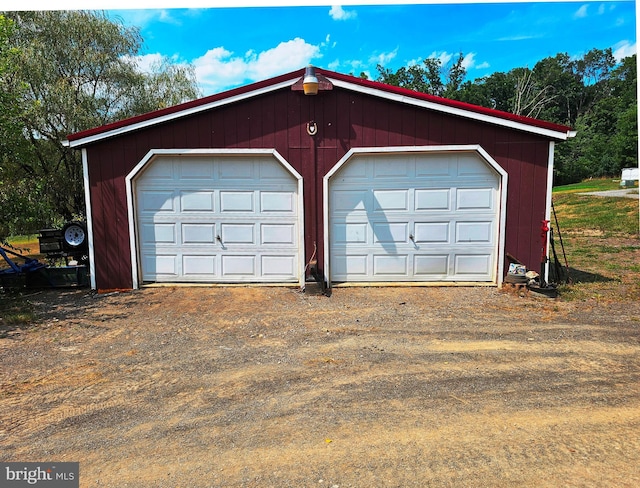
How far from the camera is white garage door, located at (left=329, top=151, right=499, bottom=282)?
7.87m

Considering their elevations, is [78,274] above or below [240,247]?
below

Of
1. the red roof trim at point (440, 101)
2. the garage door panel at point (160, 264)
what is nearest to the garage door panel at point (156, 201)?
the garage door panel at point (160, 264)

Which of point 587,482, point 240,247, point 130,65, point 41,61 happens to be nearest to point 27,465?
point 587,482

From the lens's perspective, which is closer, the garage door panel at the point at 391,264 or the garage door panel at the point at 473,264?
the garage door panel at the point at 473,264

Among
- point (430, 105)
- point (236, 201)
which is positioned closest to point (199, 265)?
point (236, 201)

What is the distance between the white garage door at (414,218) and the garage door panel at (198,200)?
2172 mm

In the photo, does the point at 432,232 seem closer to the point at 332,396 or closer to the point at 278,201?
the point at 278,201

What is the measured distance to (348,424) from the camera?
3.47 metres

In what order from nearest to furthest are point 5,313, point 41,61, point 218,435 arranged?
point 218,435 < point 5,313 < point 41,61

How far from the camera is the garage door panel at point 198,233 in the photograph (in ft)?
26.9

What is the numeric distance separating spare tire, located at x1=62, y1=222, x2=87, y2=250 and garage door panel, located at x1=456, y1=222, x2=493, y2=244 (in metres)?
7.00

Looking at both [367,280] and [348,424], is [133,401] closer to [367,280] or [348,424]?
[348,424]

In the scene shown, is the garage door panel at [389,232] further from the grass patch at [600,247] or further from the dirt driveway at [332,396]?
the grass patch at [600,247]

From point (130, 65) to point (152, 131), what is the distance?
969 cm
